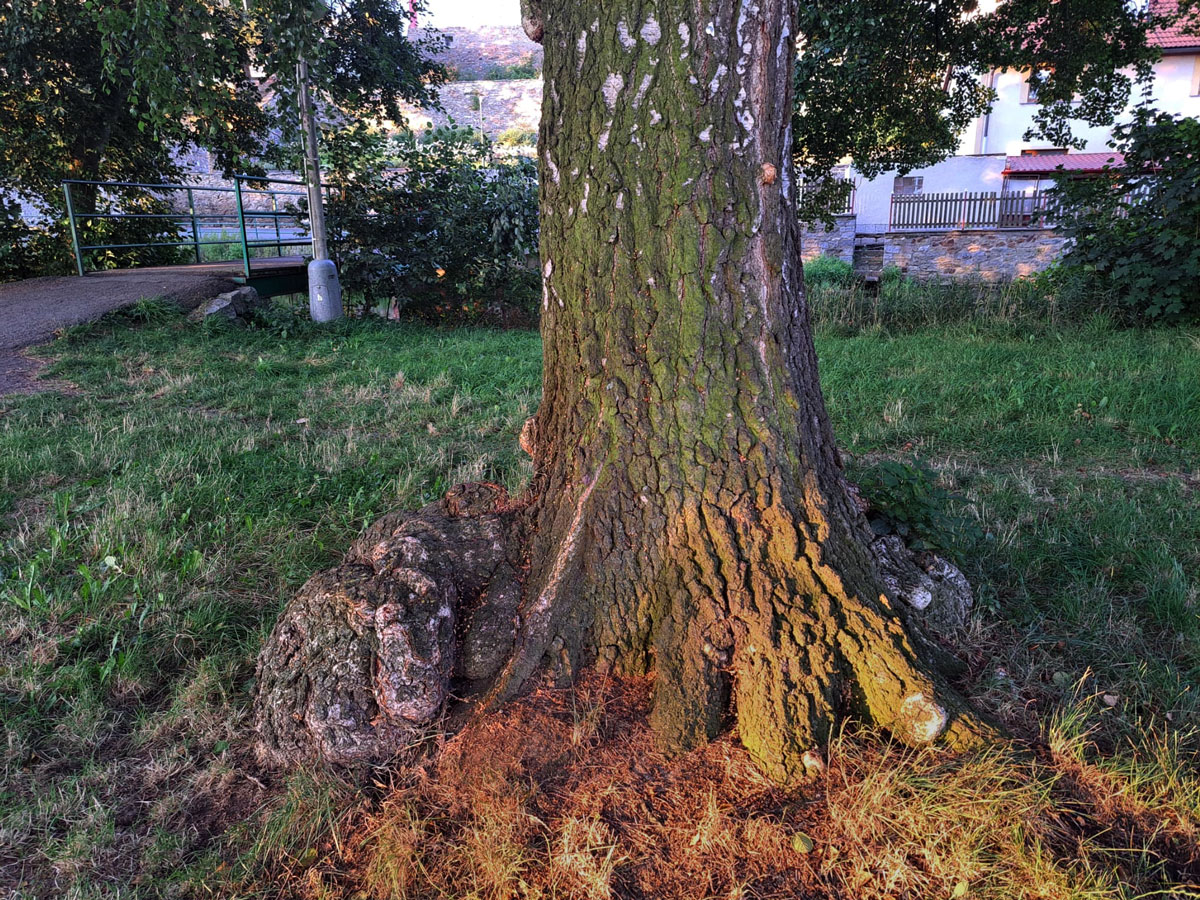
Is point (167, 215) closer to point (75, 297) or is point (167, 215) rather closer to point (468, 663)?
point (75, 297)

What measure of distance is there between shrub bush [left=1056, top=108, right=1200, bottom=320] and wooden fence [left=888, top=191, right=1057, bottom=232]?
46.5ft

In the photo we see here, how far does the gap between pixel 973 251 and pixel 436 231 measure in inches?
723

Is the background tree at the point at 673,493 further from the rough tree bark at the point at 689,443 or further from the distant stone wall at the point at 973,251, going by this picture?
Answer: the distant stone wall at the point at 973,251

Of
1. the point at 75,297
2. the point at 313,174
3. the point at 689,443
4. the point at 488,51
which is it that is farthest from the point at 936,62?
the point at 488,51

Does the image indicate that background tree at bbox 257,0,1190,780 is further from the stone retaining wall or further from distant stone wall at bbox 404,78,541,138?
distant stone wall at bbox 404,78,541,138

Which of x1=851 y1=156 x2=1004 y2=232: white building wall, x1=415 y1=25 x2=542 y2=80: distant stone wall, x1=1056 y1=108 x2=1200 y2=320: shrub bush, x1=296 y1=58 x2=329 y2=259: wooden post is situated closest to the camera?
x1=1056 y1=108 x2=1200 y2=320: shrub bush

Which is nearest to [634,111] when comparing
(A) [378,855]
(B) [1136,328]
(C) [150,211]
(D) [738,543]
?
(D) [738,543]

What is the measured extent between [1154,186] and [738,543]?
982 cm

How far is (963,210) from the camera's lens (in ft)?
80.3

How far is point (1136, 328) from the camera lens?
8.70 meters

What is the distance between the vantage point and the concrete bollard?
10539 mm

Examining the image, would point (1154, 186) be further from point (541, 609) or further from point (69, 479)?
point (69, 479)

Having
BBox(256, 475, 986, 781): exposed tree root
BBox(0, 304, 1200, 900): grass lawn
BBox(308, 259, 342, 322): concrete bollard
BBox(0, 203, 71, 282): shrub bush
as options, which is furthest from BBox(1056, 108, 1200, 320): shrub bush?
BBox(0, 203, 71, 282): shrub bush

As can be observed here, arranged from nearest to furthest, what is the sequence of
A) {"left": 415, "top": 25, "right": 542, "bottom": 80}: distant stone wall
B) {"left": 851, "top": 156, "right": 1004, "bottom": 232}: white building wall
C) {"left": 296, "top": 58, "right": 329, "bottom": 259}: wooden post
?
{"left": 296, "top": 58, "right": 329, "bottom": 259}: wooden post < {"left": 851, "top": 156, "right": 1004, "bottom": 232}: white building wall < {"left": 415, "top": 25, "right": 542, "bottom": 80}: distant stone wall
